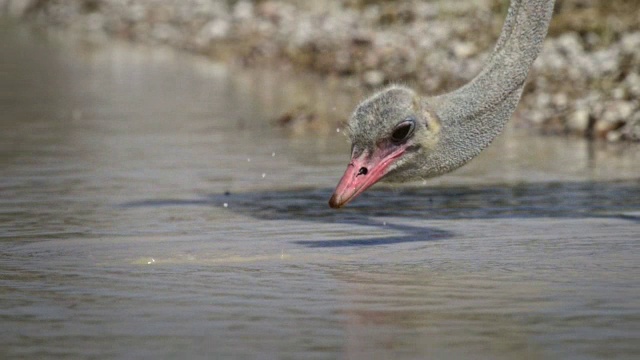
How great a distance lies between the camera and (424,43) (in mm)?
16203

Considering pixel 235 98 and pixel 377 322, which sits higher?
pixel 235 98

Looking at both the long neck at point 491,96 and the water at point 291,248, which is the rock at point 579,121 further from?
the long neck at point 491,96

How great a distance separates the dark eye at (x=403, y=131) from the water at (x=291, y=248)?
507 millimetres

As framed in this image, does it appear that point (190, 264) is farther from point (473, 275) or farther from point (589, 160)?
point (589, 160)

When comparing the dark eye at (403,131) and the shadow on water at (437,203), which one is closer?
the dark eye at (403,131)

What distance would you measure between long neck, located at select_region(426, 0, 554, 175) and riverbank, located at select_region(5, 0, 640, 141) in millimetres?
3854

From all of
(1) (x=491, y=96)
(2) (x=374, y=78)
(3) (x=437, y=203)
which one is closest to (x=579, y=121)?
(2) (x=374, y=78)

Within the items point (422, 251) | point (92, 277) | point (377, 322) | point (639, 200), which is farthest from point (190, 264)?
point (639, 200)

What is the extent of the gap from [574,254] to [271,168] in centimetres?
372

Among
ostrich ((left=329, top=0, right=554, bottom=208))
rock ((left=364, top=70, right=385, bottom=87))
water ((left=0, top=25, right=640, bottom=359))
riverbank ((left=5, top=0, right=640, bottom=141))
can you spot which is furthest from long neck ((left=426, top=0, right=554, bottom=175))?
rock ((left=364, top=70, right=385, bottom=87))

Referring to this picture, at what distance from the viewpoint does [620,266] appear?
6.67 metres

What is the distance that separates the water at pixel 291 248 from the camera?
5.34 m

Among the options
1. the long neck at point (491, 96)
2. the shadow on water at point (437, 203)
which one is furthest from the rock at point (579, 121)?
the long neck at point (491, 96)

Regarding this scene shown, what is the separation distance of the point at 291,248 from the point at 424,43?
29.9 ft
